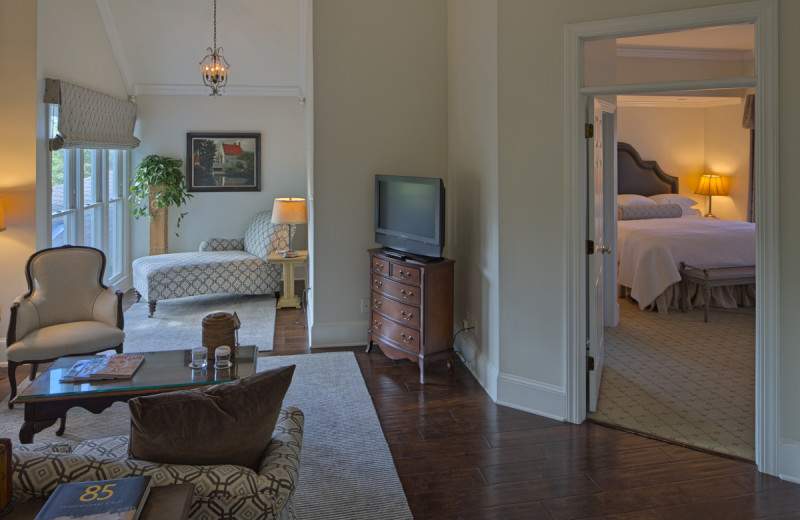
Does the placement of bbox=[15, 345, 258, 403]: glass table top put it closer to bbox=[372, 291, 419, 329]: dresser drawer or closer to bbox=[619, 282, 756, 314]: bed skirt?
bbox=[372, 291, 419, 329]: dresser drawer

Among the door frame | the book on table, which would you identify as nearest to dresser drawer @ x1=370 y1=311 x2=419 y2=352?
the door frame

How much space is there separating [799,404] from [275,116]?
683 cm

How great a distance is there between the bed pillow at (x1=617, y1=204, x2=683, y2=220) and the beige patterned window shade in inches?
247

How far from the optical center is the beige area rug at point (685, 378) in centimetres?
388

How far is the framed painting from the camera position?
26.9 ft

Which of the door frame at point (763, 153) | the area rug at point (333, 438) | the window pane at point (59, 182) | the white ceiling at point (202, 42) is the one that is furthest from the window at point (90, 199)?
the door frame at point (763, 153)

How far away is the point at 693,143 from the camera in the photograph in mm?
9531

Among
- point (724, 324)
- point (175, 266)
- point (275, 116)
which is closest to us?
point (724, 324)

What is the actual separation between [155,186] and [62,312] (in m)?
3.65

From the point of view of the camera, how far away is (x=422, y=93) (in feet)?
17.9

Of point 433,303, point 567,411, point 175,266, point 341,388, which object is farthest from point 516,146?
point 175,266

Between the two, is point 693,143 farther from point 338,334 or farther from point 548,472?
point 548,472

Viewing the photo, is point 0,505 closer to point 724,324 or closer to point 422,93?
point 422,93

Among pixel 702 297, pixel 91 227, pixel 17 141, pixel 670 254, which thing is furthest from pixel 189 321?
pixel 702 297
